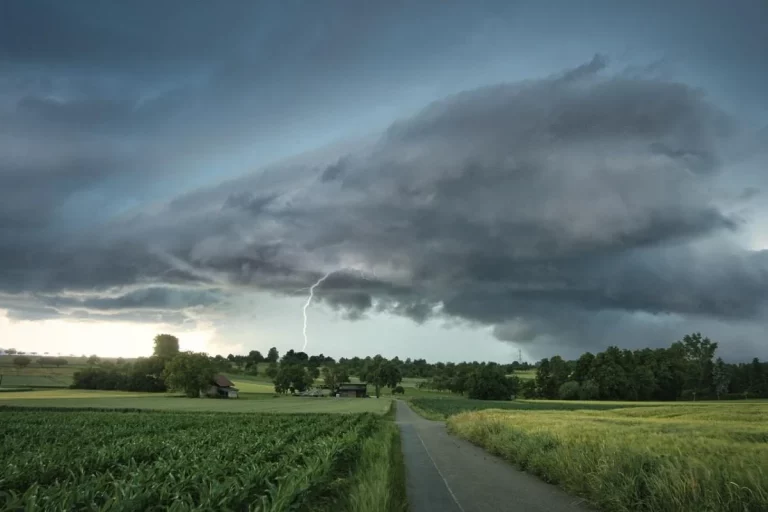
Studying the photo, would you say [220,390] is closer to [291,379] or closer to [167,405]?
[291,379]

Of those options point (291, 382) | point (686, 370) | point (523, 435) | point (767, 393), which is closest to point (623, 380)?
point (686, 370)

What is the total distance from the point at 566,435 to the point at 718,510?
10052mm

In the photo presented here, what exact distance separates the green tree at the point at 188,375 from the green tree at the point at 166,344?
33.7 m

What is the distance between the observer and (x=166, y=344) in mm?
152500

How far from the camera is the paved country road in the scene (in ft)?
37.2

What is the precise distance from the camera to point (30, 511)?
582 cm

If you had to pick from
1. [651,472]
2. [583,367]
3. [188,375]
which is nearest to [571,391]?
[583,367]

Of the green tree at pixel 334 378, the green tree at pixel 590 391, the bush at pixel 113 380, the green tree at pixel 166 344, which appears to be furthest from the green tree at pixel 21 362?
the green tree at pixel 590 391

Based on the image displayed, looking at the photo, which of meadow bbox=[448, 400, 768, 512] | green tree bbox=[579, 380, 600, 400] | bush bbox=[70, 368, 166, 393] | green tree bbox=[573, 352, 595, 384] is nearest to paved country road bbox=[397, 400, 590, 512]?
meadow bbox=[448, 400, 768, 512]

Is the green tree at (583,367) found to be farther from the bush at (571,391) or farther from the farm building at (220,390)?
the farm building at (220,390)

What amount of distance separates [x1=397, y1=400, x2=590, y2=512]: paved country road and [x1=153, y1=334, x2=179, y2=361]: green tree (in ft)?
472

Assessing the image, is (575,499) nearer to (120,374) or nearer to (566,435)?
(566,435)

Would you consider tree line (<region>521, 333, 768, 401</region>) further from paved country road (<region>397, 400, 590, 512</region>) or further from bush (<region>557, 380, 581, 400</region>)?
paved country road (<region>397, 400, 590, 512</region>)

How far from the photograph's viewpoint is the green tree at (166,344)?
149 metres
